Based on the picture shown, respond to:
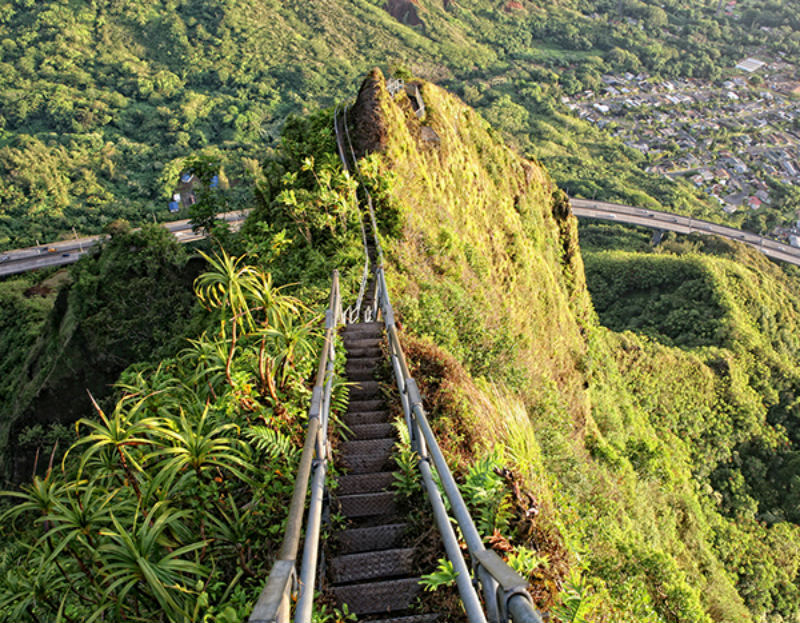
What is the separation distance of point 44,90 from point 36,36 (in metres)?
27.0

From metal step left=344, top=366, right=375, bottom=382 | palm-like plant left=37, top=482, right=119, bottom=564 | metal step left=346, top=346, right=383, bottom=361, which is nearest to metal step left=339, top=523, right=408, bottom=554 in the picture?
palm-like plant left=37, top=482, right=119, bottom=564

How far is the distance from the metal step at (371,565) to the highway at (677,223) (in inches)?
2876

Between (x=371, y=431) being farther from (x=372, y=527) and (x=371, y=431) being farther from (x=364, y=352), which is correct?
(x=364, y=352)

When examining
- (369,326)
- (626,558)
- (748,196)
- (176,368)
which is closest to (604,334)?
(626,558)

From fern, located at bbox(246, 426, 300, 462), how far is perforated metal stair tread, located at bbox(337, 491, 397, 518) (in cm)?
66

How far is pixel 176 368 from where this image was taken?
21.5 ft

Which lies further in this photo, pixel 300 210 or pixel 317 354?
pixel 300 210

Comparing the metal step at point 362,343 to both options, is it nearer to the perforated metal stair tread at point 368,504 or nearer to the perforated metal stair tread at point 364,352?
the perforated metal stair tread at point 364,352

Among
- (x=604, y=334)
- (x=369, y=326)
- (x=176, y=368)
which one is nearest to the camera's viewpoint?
(x=176, y=368)

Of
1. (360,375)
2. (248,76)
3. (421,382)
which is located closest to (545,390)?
(421,382)

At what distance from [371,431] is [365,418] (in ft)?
0.83

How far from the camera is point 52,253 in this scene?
4825 cm

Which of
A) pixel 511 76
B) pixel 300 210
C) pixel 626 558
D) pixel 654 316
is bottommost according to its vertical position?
pixel 654 316

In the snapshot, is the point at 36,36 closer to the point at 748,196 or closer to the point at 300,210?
the point at 300,210
